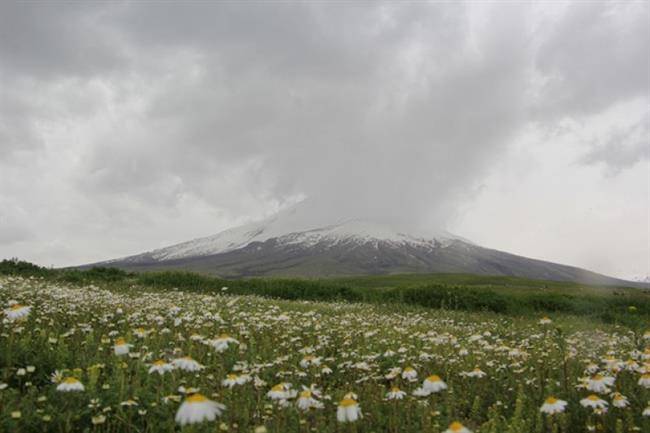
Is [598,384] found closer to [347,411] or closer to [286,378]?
[347,411]

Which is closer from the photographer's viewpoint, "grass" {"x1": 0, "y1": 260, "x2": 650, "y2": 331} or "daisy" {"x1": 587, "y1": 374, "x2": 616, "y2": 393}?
"daisy" {"x1": 587, "y1": 374, "x2": 616, "y2": 393}

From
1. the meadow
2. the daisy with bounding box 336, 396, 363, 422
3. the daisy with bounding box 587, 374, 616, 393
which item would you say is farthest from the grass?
the daisy with bounding box 336, 396, 363, 422

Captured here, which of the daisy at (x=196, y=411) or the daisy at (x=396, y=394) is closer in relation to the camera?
the daisy at (x=196, y=411)

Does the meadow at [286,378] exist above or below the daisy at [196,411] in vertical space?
below

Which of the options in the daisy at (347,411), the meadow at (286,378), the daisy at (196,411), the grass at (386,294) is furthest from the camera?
the grass at (386,294)

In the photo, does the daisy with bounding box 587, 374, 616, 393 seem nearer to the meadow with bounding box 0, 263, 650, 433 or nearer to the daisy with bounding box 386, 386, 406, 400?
the meadow with bounding box 0, 263, 650, 433

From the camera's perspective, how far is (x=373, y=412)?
19.9ft

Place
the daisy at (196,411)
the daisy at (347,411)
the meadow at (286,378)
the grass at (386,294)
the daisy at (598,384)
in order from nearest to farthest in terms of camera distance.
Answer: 1. the daisy at (196,411)
2. the daisy at (347,411)
3. the meadow at (286,378)
4. the daisy at (598,384)
5. the grass at (386,294)

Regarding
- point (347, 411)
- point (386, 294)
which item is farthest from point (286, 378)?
point (386, 294)

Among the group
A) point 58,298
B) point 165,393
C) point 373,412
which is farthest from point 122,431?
point 58,298

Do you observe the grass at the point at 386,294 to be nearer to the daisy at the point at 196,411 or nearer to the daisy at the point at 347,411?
the daisy at the point at 347,411

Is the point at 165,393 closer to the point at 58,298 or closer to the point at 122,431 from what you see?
the point at 122,431

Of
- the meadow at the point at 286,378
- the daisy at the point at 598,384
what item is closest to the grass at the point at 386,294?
the meadow at the point at 286,378

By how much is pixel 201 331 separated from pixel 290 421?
436 centimetres
